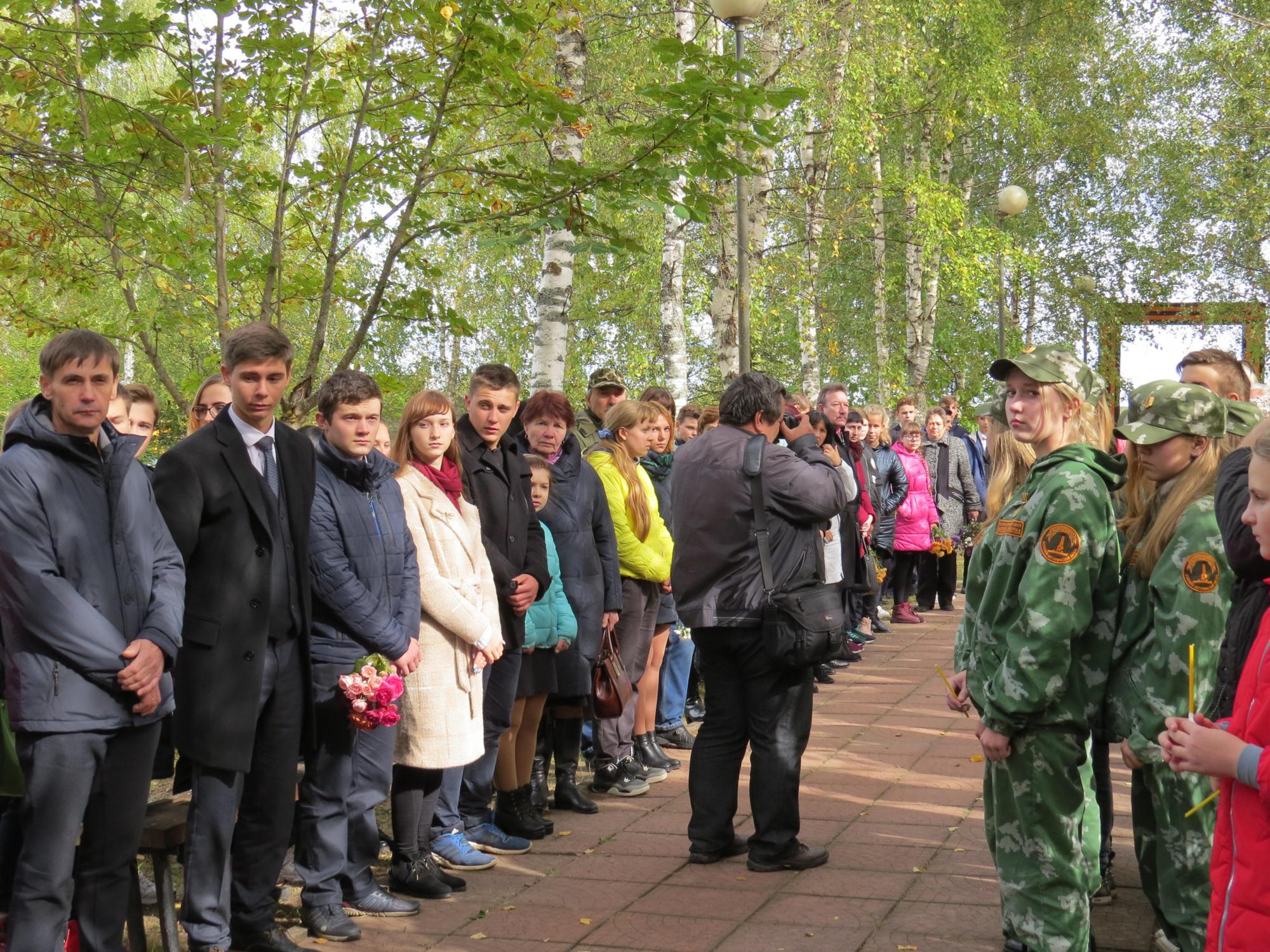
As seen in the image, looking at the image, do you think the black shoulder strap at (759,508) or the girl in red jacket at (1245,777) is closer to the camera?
the girl in red jacket at (1245,777)

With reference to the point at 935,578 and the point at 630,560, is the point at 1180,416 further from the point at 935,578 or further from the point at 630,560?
the point at 935,578

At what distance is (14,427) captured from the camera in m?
4.27

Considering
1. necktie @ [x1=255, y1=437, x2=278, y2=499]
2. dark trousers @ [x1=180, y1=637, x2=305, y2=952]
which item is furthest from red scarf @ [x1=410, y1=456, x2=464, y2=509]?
dark trousers @ [x1=180, y1=637, x2=305, y2=952]

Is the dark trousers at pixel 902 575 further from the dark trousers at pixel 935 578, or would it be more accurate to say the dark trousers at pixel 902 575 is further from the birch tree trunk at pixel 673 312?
the birch tree trunk at pixel 673 312

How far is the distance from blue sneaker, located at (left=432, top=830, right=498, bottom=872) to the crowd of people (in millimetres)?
15

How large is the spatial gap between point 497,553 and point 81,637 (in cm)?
245

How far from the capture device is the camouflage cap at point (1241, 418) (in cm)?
488

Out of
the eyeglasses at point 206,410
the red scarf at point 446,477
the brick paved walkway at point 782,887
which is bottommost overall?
the brick paved walkway at point 782,887

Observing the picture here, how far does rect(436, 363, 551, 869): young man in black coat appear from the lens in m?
6.28

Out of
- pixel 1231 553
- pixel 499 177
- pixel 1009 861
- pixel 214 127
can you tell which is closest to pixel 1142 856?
pixel 1009 861

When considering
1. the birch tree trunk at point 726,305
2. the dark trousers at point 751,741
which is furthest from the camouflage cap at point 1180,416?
the birch tree trunk at point 726,305

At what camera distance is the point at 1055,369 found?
4.50 meters

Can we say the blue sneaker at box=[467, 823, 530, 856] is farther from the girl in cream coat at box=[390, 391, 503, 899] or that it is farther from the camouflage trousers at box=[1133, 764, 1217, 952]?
the camouflage trousers at box=[1133, 764, 1217, 952]

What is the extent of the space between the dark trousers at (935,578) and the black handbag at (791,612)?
913cm
